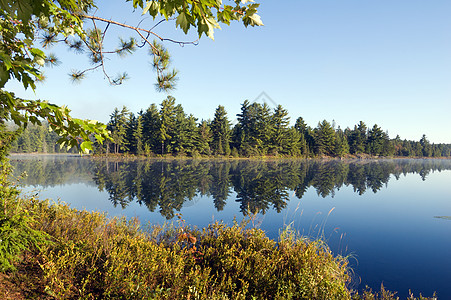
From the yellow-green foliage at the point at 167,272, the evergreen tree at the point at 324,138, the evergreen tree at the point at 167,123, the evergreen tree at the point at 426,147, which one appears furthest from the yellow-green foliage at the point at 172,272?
the evergreen tree at the point at 426,147

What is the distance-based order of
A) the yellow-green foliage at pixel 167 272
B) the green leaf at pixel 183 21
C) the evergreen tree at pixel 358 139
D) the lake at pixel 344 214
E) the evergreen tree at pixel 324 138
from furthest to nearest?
the evergreen tree at pixel 358 139 → the evergreen tree at pixel 324 138 → the lake at pixel 344 214 → the yellow-green foliage at pixel 167 272 → the green leaf at pixel 183 21

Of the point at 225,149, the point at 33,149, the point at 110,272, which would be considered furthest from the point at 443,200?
the point at 33,149

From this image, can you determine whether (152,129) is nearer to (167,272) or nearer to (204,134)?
(204,134)

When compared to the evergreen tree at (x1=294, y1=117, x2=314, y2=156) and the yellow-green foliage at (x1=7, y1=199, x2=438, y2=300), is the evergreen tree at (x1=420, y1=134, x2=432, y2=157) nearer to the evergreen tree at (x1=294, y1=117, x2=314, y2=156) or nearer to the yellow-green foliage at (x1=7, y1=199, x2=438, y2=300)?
the evergreen tree at (x1=294, y1=117, x2=314, y2=156)

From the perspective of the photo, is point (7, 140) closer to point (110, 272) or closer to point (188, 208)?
point (110, 272)

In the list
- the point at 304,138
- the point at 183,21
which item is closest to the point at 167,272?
the point at 183,21

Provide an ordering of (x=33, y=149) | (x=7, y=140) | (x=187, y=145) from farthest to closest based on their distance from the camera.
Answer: (x=33, y=149)
(x=187, y=145)
(x=7, y=140)

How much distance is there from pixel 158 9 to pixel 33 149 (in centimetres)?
13466

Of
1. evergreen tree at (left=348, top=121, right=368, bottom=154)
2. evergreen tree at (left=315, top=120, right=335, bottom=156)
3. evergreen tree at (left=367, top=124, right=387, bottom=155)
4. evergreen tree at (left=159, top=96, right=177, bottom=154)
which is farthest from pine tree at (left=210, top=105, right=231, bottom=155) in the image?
evergreen tree at (left=367, top=124, right=387, bottom=155)

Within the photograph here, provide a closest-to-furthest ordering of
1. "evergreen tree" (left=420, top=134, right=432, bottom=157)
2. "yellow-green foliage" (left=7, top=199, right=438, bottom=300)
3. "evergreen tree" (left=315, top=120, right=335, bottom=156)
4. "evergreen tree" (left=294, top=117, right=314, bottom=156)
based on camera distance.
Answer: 1. "yellow-green foliage" (left=7, top=199, right=438, bottom=300)
2. "evergreen tree" (left=294, top=117, right=314, bottom=156)
3. "evergreen tree" (left=315, top=120, right=335, bottom=156)
4. "evergreen tree" (left=420, top=134, right=432, bottom=157)

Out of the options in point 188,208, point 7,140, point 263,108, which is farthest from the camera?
point 263,108

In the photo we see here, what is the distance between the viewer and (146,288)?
356 centimetres

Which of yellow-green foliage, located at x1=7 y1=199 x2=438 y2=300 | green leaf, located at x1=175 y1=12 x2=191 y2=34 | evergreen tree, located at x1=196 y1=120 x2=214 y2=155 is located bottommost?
yellow-green foliage, located at x1=7 y1=199 x2=438 y2=300

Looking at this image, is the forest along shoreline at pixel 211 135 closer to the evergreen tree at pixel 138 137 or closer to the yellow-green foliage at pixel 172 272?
the evergreen tree at pixel 138 137
